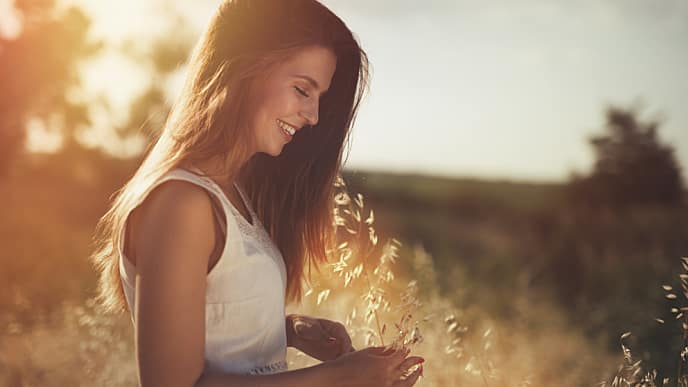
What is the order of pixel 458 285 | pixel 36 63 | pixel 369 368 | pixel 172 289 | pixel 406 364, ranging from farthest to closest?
pixel 36 63 < pixel 458 285 < pixel 406 364 < pixel 369 368 < pixel 172 289

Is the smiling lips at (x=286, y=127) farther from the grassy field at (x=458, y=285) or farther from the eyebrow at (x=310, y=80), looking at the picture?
the grassy field at (x=458, y=285)

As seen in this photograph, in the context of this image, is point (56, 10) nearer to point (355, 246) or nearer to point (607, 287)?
point (607, 287)

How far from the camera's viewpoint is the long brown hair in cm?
203

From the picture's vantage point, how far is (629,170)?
2289 cm

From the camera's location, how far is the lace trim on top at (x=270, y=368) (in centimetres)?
207

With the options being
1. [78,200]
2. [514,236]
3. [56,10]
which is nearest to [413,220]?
[514,236]

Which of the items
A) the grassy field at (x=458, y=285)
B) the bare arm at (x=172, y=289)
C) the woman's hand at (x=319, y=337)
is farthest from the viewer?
the grassy field at (x=458, y=285)

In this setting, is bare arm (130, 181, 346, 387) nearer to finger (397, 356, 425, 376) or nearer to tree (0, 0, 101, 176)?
finger (397, 356, 425, 376)

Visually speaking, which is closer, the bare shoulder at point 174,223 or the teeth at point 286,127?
the bare shoulder at point 174,223

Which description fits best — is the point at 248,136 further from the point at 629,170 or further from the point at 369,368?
the point at 629,170

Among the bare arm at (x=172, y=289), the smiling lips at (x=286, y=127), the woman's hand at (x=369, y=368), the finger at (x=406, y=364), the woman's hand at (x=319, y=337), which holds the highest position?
the smiling lips at (x=286, y=127)

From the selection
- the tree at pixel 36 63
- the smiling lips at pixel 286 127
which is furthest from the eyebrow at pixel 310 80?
the tree at pixel 36 63

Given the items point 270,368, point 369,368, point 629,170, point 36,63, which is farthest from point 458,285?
point 629,170

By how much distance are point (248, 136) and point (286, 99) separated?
0.49ft
